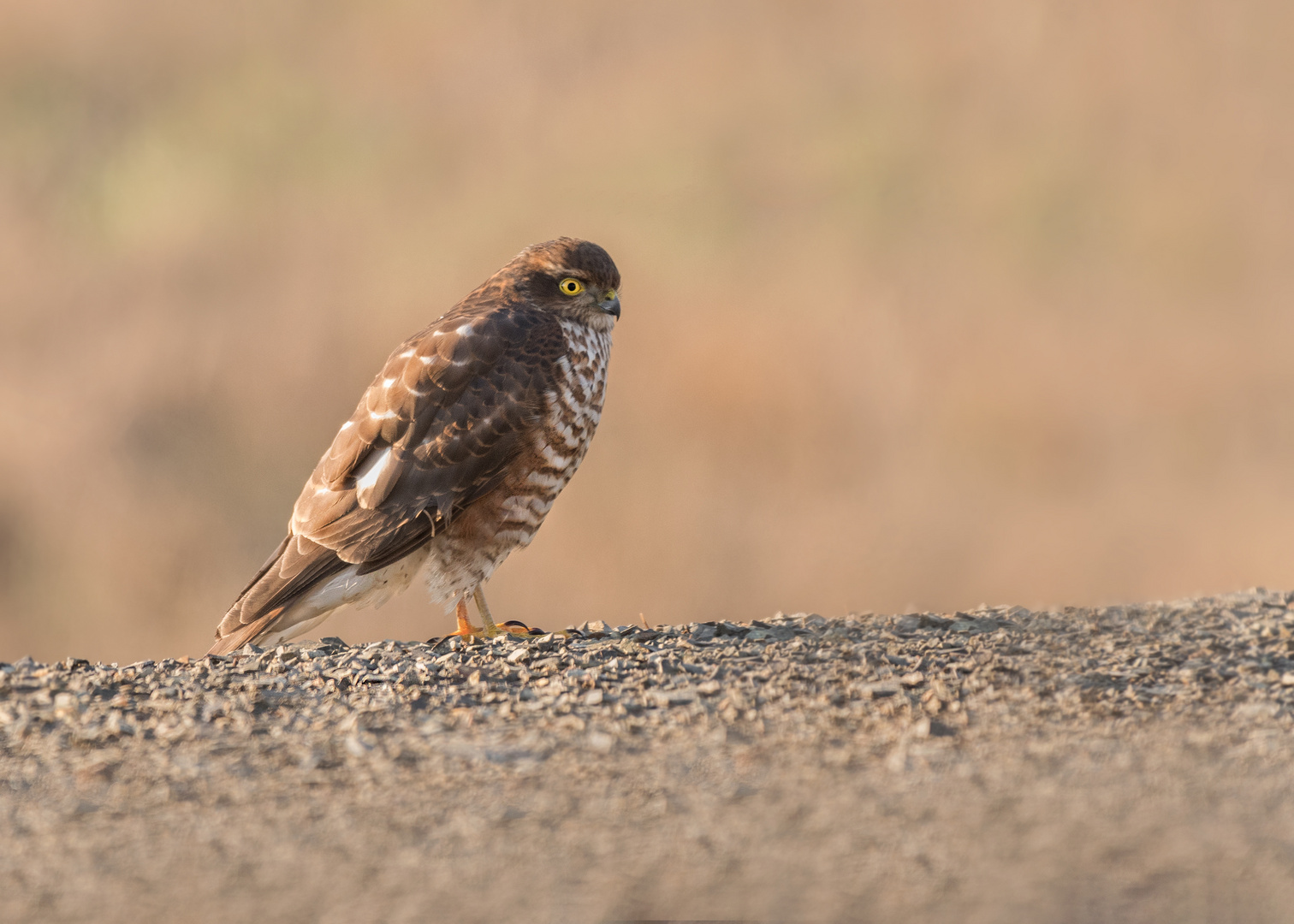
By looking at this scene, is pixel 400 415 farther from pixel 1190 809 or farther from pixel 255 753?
pixel 1190 809

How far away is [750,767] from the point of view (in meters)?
4.25

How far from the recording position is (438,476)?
662 centimetres

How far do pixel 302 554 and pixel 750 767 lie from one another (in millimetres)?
3349

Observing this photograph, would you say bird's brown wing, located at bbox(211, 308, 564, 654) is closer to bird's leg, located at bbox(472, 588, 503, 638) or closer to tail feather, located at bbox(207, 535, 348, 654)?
tail feather, located at bbox(207, 535, 348, 654)

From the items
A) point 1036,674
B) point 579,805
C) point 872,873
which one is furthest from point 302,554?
point 872,873

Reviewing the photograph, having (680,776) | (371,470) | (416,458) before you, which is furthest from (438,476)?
(680,776)

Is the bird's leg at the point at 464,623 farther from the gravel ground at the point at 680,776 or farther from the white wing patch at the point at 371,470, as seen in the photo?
the white wing patch at the point at 371,470

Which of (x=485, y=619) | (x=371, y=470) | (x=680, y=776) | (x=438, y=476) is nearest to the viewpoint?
(x=680, y=776)

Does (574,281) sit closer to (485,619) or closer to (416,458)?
(416,458)

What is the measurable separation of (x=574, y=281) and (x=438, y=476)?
4.69 ft

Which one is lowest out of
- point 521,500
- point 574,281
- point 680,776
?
point 680,776

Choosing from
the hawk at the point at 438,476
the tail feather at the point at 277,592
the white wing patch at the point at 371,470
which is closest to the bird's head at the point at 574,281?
the hawk at the point at 438,476

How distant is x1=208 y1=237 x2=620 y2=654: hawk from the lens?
664cm

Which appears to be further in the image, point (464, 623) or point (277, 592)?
point (464, 623)
